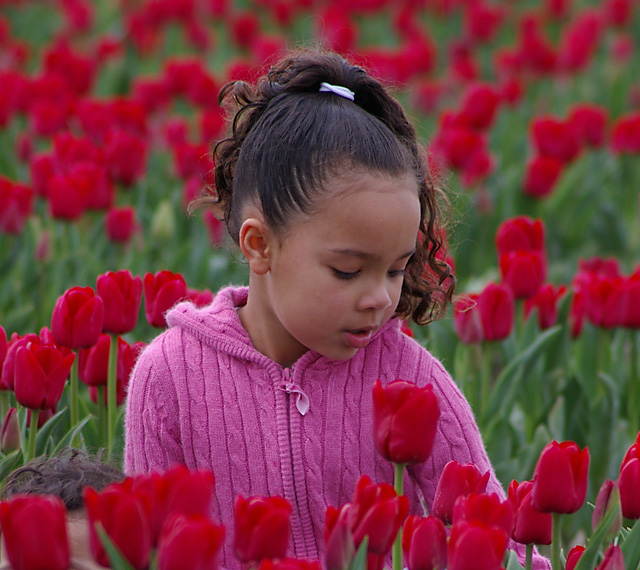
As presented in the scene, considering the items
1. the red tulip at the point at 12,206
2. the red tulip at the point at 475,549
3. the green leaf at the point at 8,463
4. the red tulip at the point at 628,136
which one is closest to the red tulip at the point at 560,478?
the red tulip at the point at 475,549

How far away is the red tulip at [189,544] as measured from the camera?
1.04 meters

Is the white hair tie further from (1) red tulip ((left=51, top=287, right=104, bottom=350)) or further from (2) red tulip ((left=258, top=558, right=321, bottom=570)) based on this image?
(2) red tulip ((left=258, top=558, right=321, bottom=570))

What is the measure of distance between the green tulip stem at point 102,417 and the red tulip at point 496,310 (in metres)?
0.81

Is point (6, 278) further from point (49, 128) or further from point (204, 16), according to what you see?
point (204, 16)

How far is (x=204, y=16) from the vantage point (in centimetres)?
786

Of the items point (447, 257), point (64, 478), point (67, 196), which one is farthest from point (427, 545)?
point (67, 196)

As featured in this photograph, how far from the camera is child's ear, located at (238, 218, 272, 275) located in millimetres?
1774

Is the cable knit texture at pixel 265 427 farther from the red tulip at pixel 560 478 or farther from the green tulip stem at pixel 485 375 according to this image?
the green tulip stem at pixel 485 375

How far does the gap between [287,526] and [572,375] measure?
5.46 ft

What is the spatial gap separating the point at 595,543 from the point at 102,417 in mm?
1082

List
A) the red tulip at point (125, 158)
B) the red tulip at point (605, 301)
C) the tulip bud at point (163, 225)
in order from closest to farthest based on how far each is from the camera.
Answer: the red tulip at point (605, 301)
the tulip bud at point (163, 225)
the red tulip at point (125, 158)

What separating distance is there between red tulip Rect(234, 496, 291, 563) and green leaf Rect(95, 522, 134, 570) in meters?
0.15

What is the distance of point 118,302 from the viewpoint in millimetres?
2035

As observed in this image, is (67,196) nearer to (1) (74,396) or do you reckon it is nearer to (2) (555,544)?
(1) (74,396)
